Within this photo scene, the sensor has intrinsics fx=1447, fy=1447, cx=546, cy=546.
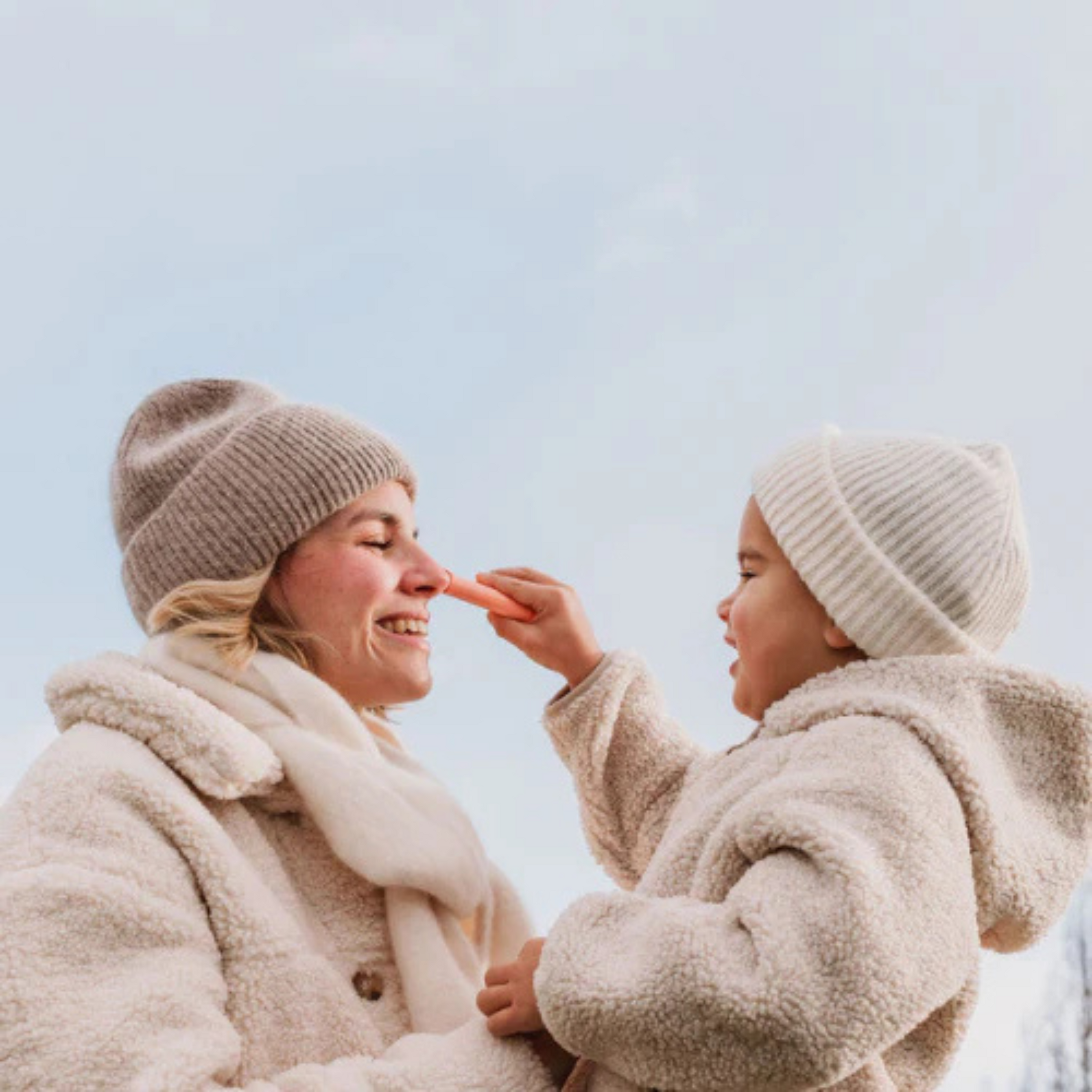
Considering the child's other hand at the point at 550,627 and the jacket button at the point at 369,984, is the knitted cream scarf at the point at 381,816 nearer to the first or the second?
the jacket button at the point at 369,984

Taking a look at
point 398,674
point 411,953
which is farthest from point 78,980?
point 398,674

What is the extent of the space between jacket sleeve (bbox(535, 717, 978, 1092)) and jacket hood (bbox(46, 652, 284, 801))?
2.14 feet

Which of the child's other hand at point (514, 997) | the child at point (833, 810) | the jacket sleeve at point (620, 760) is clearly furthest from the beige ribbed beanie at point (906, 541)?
the child's other hand at point (514, 997)

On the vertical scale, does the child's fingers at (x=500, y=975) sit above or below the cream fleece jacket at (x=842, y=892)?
below

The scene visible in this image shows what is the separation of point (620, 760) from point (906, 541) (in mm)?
733

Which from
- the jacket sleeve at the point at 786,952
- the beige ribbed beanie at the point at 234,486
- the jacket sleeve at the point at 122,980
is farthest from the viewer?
the beige ribbed beanie at the point at 234,486

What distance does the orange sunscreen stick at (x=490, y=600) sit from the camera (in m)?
2.86

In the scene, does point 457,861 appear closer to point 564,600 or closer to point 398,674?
point 398,674

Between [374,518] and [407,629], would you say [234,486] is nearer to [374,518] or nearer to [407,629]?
[374,518]

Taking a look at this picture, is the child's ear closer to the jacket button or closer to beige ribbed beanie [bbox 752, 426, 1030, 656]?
beige ribbed beanie [bbox 752, 426, 1030, 656]

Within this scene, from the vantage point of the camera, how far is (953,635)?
7.36ft

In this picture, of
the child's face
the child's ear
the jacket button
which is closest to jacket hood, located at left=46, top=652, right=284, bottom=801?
the jacket button

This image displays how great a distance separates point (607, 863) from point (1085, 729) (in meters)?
0.95

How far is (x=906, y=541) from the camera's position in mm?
2279
